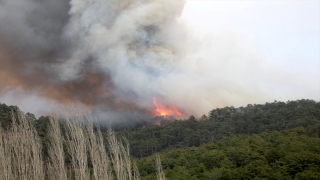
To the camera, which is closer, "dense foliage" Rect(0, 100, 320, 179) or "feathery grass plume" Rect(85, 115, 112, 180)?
"feathery grass plume" Rect(85, 115, 112, 180)

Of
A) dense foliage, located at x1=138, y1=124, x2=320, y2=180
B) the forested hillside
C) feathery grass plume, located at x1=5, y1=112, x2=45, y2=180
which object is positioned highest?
the forested hillside

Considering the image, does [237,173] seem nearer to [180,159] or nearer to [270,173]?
[270,173]

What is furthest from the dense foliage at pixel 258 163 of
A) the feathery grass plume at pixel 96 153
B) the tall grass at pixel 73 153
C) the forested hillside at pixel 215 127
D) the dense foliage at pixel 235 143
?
the forested hillside at pixel 215 127

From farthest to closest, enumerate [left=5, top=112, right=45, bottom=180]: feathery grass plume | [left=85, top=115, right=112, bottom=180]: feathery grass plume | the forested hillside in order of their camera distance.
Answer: the forested hillside
[left=5, top=112, right=45, bottom=180]: feathery grass plume
[left=85, top=115, right=112, bottom=180]: feathery grass plume

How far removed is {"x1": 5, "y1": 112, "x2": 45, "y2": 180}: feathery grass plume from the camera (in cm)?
1426

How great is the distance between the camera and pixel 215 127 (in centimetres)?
4584

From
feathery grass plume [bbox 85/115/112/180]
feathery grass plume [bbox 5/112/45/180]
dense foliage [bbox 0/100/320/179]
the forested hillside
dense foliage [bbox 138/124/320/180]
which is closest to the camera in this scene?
feathery grass plume [bbox 85/115/112/180]

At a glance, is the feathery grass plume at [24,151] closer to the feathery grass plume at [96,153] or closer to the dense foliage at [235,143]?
the dense foliage at [235,143]

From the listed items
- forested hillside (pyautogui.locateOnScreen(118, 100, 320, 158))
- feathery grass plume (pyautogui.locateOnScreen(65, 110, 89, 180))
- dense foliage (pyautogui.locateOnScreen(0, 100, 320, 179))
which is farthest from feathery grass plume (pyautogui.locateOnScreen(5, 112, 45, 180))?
forested hillside (pyautogui.locateOnScreen(118, 100, 320, 158))

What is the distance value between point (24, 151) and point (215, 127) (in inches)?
1364

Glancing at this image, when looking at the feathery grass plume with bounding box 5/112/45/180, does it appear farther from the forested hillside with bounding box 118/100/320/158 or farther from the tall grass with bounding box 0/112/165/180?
the forested hillside with bounding box 118/100/320/158

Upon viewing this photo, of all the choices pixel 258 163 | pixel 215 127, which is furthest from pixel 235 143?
pixel 215 127

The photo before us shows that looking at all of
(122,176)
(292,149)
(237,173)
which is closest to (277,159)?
(292,149)

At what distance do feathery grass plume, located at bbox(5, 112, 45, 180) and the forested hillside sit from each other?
28496 millimetres
